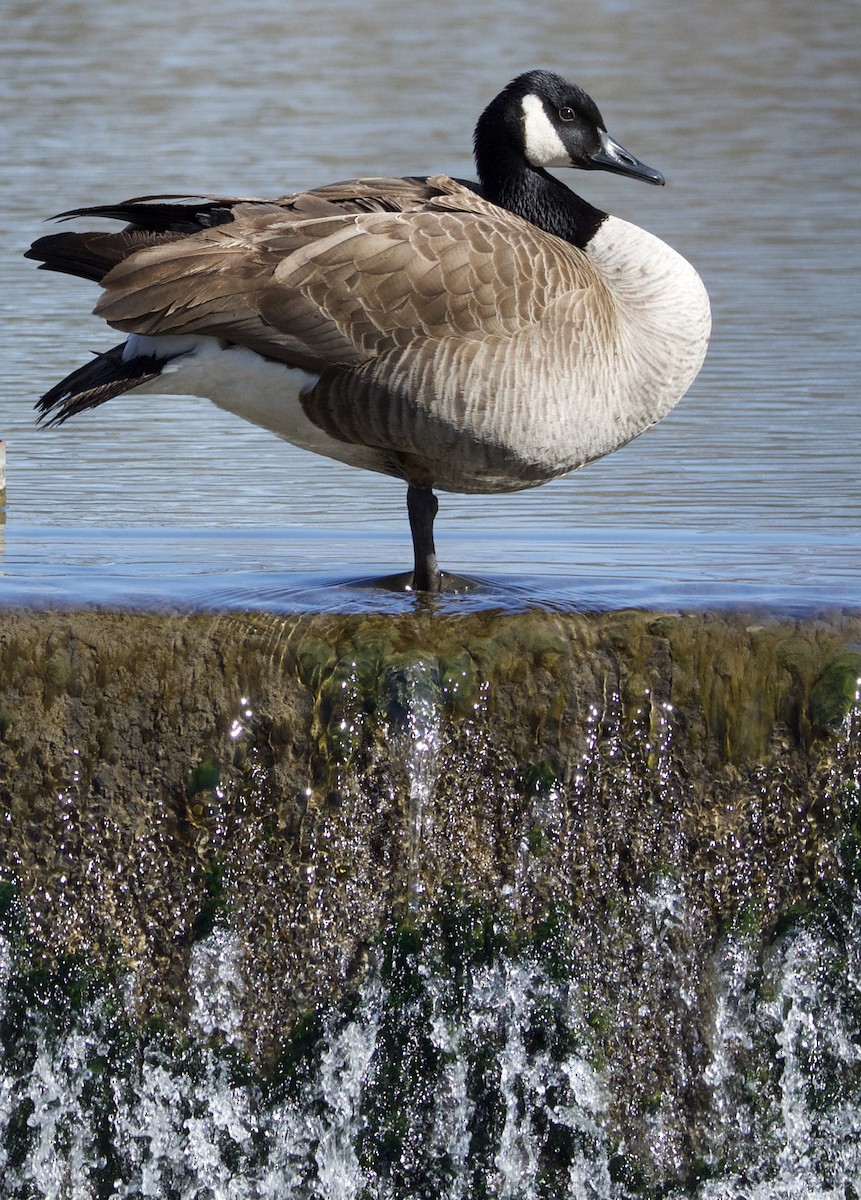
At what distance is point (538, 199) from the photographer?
21.7 feet

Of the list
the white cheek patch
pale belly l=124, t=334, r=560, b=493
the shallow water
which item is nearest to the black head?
the white cheek patch

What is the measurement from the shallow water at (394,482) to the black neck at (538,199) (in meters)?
1.22

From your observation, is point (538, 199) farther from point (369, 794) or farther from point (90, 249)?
point (369, 794)

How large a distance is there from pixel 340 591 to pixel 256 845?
4.04 ft

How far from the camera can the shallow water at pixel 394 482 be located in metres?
7.41

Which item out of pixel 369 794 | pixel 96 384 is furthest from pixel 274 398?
pixel 369 794

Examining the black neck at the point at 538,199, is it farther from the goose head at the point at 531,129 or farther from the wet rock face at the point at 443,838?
the wet rock face at the point at 443,838

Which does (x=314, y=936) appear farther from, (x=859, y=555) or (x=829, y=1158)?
(x=859, y=555)

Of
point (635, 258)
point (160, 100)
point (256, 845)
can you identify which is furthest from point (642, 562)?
point (160, 100)

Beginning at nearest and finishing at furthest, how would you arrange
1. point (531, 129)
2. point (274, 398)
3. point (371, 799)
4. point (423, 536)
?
point (371, 799) → point (274, 398) → point (423, 536) → point (531, 129)

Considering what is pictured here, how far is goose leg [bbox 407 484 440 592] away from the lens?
6.54 metres

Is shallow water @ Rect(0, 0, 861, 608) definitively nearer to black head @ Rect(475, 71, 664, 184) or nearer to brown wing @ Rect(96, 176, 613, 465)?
brown wing @ Rect(96, 176, 613, 465)

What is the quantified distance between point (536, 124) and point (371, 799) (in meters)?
2.48

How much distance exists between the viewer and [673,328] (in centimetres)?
638
